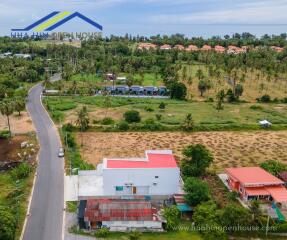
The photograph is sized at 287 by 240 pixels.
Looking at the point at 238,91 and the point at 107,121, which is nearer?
the point at 107,121

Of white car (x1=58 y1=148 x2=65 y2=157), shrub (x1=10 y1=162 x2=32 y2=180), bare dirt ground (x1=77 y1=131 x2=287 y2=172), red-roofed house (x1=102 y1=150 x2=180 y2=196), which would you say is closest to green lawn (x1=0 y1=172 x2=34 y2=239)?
shrub (x1=10 y1=162 x2=32 y2=180)

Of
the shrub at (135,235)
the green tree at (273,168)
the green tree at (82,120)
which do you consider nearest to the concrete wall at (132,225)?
the shrub at (135,235)

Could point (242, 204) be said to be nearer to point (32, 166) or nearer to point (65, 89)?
point (32, 166)

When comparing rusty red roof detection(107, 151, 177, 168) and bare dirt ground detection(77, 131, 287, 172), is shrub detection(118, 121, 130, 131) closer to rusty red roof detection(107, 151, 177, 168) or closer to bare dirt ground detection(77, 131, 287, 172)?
bare dirt ground detection(77, 131, 287, 172)

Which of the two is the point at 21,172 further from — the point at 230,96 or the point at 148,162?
the point at 230,96

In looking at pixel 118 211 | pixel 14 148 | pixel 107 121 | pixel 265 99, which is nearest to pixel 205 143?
pixel 107 121

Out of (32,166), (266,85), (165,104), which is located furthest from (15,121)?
(266,85)
